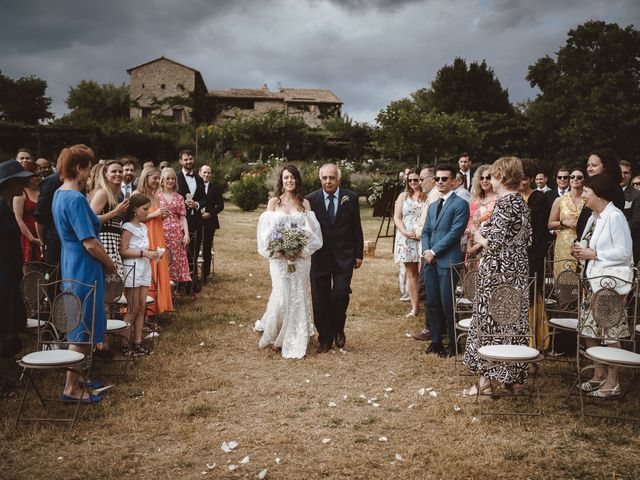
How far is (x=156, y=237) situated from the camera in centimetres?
786

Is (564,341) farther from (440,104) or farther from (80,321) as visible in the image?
(440,104)

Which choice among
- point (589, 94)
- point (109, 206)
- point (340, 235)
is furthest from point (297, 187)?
point (589, 94)

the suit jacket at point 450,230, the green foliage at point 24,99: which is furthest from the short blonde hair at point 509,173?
the green foliage at point 24,99

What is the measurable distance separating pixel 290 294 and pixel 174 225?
114 inches

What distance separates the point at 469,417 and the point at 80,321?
3.48 m

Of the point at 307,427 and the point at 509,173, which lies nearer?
the point at 307,427

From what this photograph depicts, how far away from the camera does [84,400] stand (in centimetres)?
510

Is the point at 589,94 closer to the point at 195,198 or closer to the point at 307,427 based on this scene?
the point at 195,198

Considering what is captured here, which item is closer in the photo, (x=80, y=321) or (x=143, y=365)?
(x=80, y=321)

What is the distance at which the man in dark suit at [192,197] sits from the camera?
995 centimetres

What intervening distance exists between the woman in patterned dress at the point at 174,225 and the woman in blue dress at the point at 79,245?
11.6ft

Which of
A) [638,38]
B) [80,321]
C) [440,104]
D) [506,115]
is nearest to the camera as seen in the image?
[80,321]

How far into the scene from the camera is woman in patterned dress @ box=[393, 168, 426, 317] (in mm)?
8352

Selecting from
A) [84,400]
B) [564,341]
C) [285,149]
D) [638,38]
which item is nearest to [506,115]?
[638,38]
